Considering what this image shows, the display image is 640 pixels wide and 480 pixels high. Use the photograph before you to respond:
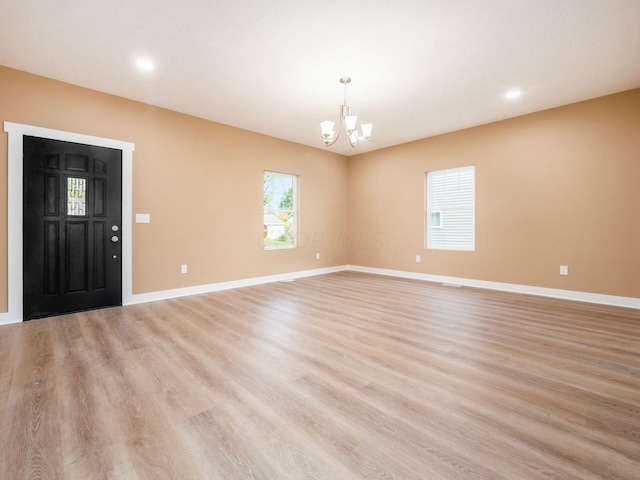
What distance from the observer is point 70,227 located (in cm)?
346

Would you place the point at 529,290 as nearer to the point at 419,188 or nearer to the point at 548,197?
the point at 548,197

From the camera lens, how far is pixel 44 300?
331 centimetres

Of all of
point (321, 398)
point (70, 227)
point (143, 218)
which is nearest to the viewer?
point (321, 398)

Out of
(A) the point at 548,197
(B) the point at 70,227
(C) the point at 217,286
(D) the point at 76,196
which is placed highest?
(A) the point at 548,197

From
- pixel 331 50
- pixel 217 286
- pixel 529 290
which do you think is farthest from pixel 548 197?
pixel 217 286

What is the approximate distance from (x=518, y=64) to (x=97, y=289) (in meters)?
5.41

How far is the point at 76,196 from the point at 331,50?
3.32 m

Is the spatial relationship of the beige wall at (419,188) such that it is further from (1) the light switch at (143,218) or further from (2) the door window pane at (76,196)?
(2) the door window pane at (76,196)

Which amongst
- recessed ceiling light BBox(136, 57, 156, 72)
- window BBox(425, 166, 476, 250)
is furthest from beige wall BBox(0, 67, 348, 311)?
window BBox(425, 166, 476, 250)

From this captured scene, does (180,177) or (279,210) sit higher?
(180,177)

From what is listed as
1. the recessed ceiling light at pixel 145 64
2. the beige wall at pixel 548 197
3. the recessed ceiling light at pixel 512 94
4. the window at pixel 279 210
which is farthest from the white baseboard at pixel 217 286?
the recessed ceiling light at pixel 512 94

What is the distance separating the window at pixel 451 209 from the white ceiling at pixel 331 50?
1.38 metres

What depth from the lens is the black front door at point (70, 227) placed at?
10.6ft

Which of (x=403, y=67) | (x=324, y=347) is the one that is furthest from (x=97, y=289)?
(x=403, y=67)
